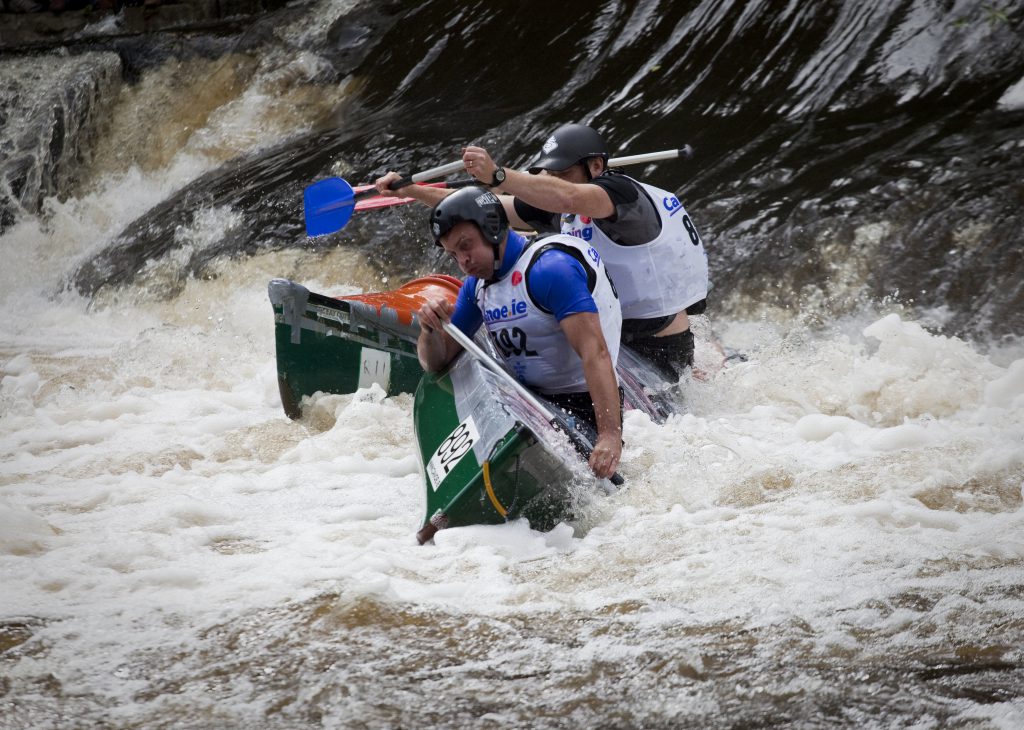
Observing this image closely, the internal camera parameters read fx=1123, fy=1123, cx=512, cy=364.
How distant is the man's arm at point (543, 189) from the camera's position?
13.0 feet

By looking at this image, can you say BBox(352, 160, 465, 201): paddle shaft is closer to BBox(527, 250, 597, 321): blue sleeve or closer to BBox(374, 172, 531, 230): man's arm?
BBox(374, 172, 531, 230): man's arm

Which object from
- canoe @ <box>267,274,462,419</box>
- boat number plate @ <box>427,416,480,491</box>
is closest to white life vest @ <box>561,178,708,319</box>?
canoe @ <box>267,274,462,419</box>

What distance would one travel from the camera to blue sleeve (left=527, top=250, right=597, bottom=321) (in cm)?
354

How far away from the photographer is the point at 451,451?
3596 millimetres

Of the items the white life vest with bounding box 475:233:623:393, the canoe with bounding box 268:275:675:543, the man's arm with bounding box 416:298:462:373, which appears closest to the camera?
the canoe with bounding box 268:275:675:543

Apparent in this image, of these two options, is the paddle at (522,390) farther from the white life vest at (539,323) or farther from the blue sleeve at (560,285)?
the blue sleeve at (560,285)

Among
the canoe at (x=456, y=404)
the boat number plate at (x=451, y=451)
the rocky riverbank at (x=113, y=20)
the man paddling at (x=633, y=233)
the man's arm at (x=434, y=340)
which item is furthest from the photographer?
the rocky riverbank at (x=113, y=20)

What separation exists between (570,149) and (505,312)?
Answer: 36.7 inches

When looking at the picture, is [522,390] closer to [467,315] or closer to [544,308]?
[544,308]

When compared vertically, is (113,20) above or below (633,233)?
below

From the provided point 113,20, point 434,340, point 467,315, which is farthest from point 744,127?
point 113,20

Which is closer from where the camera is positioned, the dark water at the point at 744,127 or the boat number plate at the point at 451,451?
the boat number plate at the point at 451,451

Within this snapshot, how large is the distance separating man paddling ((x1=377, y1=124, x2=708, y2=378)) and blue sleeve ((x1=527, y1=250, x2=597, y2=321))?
0.52 metres

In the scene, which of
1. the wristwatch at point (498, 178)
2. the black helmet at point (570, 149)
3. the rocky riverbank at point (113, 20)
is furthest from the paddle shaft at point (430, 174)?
the rocky riverbank at point (113, 20)
